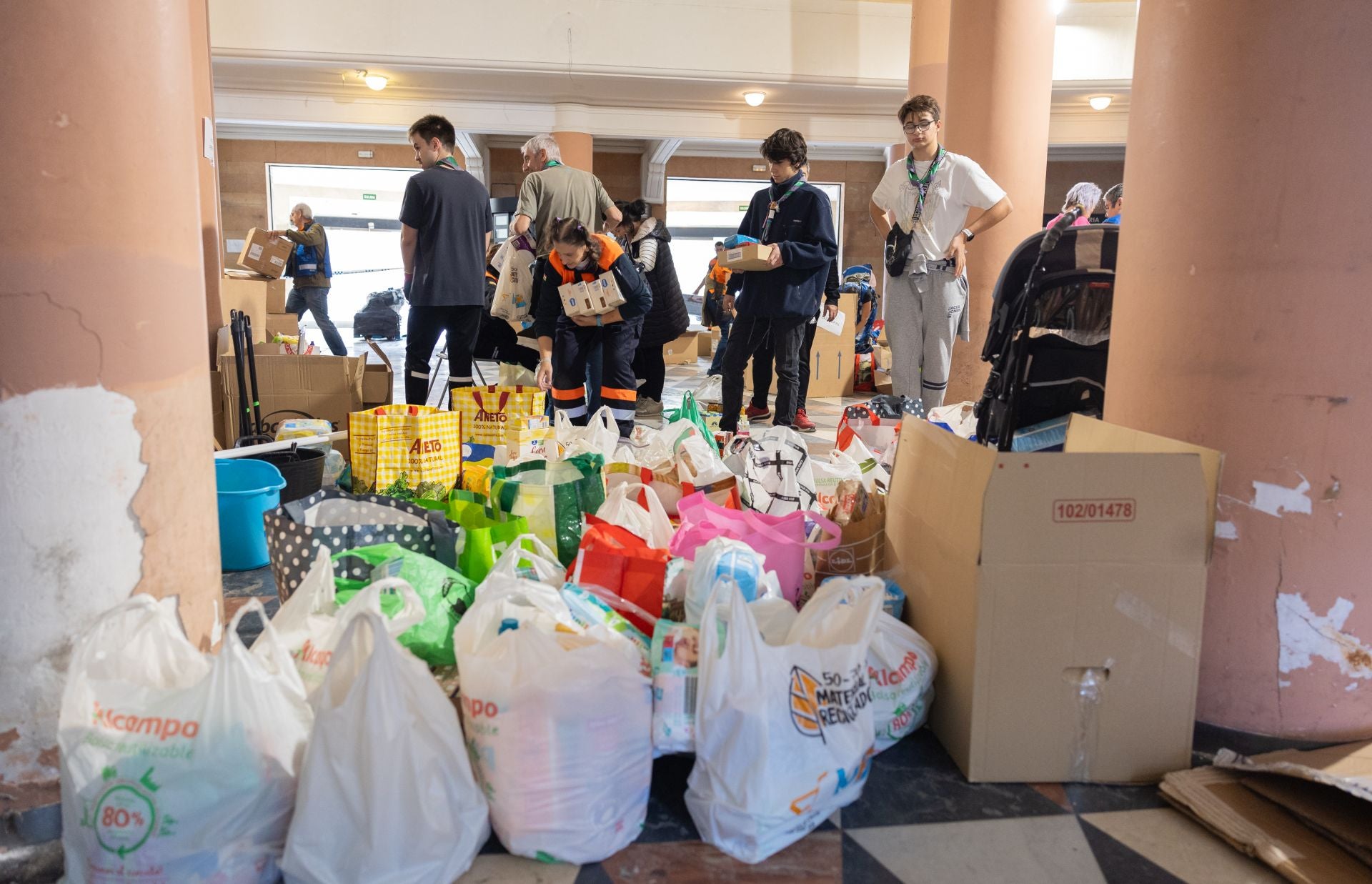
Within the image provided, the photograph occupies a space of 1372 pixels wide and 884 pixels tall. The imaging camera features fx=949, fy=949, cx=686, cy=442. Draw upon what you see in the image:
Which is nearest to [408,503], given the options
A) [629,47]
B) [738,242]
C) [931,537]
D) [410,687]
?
[410,687]

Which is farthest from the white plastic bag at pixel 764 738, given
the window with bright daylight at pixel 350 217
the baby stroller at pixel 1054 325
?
the window with bright daylight at pixel 350 217

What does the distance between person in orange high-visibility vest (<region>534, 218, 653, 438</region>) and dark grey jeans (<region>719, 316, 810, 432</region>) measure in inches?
19.2

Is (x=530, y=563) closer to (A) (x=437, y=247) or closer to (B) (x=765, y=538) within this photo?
(B) (x=765, y=538)

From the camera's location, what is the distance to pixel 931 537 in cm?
176

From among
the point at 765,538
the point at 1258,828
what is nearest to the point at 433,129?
the point at 765,538

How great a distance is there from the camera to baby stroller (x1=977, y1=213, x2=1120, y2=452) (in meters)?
2.46

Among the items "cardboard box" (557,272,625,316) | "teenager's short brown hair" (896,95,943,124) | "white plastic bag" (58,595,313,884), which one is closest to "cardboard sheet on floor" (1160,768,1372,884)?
"white plastic bag" (58,595,313,884)

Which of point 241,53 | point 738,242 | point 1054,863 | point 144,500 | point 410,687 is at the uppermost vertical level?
point 241,53

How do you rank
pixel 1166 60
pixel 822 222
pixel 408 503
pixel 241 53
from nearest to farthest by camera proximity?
1. pixel 1166 60
2. pixel 408 503
3. pixel 822 222
4. pixel 241 53

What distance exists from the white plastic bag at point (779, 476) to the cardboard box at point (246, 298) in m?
3.40

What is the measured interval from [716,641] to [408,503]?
0.96 m

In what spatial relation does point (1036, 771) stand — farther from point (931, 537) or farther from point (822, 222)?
point (822, 222)

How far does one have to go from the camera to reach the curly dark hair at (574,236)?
12.7ft

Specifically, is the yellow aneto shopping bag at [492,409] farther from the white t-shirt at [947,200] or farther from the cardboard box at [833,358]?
the cardboard box at [833,358]
